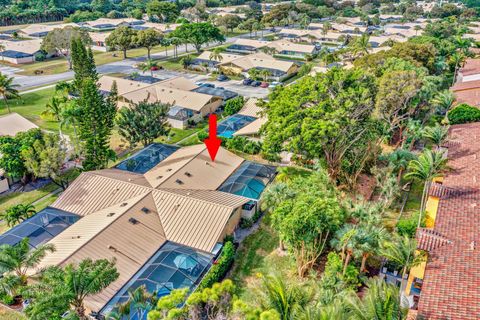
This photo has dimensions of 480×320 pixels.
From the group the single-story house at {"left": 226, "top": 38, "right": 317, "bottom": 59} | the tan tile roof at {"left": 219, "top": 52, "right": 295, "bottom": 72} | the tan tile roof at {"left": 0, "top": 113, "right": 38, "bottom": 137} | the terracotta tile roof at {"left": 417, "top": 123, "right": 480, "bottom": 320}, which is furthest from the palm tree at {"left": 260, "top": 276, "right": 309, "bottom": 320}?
the single-story house at {"left": 226, "top": 38, "right": 317, "bottom": 59}

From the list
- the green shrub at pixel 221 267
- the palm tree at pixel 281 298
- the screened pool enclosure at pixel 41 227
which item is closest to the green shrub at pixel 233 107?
the screened pool enclosure at pixel 41 227

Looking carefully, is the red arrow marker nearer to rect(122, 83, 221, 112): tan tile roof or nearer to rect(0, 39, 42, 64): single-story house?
rect(122, 83, 221, 112): tan tile roof

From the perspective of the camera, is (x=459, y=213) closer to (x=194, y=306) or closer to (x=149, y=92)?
(x=194, y=306)

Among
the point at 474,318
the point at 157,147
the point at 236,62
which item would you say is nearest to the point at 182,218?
the point at 157,147

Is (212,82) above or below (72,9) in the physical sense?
below

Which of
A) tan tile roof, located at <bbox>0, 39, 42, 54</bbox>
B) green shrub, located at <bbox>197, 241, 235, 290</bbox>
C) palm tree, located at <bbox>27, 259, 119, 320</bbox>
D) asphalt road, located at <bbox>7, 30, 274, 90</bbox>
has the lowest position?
green shrub, located at <bbox>197, 241, 235, 290</bbox>

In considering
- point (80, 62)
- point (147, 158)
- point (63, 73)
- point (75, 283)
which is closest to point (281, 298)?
point (75, 283)
